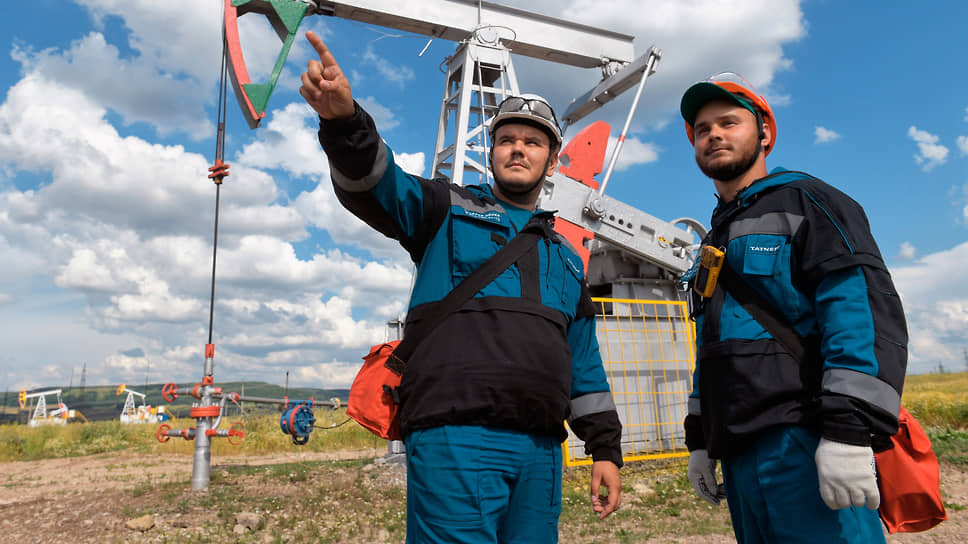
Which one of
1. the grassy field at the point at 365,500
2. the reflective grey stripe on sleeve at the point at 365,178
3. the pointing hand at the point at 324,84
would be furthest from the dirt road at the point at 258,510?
the pointing hand at the point at 324,84

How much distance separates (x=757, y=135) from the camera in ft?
6.54

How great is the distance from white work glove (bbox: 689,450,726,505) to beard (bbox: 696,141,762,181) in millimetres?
1020

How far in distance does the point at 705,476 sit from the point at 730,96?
140cm

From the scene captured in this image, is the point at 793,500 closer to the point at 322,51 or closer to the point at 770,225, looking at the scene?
the point at 770,225

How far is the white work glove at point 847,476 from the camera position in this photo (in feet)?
4.54

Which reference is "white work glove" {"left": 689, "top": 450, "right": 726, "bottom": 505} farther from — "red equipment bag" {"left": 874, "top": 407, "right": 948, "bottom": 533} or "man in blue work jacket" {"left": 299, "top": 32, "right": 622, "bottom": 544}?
"red equipment bag" {"left": 874, "top": 407, "right": 948, "bottom": 533}

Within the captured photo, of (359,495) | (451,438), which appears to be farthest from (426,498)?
(359,495)

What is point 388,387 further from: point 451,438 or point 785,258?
point 785,258

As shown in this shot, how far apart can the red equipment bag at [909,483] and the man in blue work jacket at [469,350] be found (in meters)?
0.79

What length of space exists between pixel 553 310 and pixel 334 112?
875 mm

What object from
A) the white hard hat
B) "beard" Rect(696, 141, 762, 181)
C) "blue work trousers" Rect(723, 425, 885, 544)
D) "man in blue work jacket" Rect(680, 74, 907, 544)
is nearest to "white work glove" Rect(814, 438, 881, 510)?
"man in blue work jacket" Rect(680, 74, 907, 544)

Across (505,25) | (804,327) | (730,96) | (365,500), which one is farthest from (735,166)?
(505,25)

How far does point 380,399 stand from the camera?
70.0 inches

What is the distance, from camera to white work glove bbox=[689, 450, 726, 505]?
208cm
